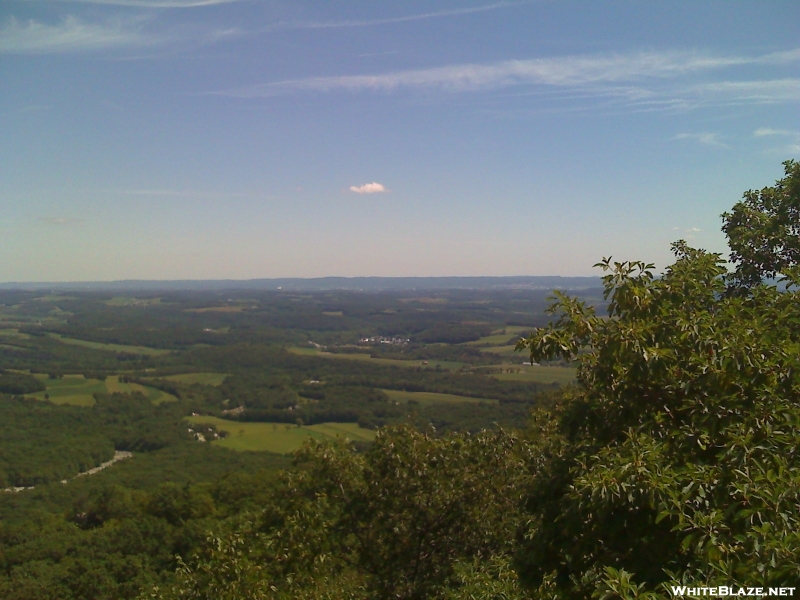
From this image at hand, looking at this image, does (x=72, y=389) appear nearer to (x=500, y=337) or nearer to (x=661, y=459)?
(x=500, y=337)

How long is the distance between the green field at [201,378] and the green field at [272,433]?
2882 centimetres

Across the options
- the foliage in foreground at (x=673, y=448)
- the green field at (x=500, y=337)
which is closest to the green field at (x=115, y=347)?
the green field at (x=500, y=337)

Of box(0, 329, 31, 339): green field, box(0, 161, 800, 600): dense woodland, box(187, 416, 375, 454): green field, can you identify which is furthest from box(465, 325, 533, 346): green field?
box(0, 161, 800, 600): dense woodland

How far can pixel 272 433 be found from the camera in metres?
80.7

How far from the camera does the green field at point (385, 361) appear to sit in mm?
132750

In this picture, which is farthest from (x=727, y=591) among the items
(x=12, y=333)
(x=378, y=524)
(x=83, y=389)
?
(x=12, y=333)

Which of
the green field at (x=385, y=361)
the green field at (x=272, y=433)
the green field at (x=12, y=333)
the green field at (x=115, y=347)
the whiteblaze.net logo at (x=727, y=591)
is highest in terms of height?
the whiteblaze.net logo at (x=727, y=591)

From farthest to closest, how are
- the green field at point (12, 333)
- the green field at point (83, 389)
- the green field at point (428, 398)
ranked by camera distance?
the green field at point (12, 333)
the green field at point (83, 389)
the green field at point (428, 398)

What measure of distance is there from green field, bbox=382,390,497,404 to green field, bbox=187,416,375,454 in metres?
15.0

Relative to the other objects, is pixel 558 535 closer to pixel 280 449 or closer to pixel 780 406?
pixel 780 406

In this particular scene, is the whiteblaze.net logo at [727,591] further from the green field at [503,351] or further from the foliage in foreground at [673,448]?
the green field at [503,351]

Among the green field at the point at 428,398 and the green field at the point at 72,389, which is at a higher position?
the green field at the point at 72,389

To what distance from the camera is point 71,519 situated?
1746 inches

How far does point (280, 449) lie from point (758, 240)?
68.7 m
